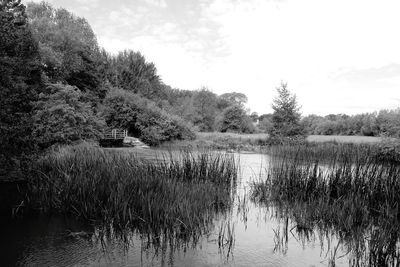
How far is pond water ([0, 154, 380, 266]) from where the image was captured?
206 inches

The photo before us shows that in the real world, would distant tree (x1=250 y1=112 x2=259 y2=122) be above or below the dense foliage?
above

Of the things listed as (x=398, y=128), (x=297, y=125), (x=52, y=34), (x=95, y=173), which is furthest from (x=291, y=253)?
(x=52, y=34)

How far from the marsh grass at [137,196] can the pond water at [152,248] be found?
0.31 m

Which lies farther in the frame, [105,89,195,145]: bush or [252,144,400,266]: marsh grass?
[105,89,195,145]: bush

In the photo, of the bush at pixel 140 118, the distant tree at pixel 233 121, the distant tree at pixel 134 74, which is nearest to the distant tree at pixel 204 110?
the distant tree at pixel 233 121

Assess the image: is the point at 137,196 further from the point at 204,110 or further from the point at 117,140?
the point at 204,110

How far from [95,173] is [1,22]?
21.9 feet

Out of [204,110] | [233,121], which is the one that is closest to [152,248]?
[233,121]

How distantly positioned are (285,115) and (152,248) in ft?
96.4

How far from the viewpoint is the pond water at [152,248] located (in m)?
5.24

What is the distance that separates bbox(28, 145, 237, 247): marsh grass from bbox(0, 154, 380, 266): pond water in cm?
31

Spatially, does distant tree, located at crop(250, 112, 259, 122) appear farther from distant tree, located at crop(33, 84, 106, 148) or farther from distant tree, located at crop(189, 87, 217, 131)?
distant tree, located at crop(33, 84, 106, 148)

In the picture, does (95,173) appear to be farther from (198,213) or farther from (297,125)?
(297,125)

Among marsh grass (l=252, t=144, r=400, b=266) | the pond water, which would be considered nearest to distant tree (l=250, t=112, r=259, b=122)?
marsh grass (l=252, t=144, r=400, b=266)
